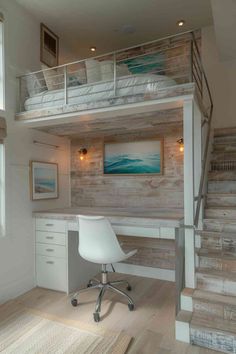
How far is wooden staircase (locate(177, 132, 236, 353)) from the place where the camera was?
2014mm

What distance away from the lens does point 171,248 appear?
3.47 metres

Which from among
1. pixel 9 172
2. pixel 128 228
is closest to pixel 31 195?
pixel 9 172

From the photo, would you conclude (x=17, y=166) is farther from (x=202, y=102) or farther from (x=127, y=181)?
(x=202, y=102)

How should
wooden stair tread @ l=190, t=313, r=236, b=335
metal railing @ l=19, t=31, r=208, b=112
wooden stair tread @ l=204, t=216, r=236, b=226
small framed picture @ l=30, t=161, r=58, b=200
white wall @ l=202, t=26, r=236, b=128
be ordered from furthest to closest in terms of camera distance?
white wall @ l=202, t=26, r=236, b=128 → small framed picture @ l=30, t=161, r=58, b=200 → wooden stair tread @ l=204, t=216, r=236, b=226 → metal railing @ l=19, t=31, r=208, b=112 → wooden stair tread @ l=190, t=313, r=236, b=335

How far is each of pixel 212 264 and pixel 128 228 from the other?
3.01 ft

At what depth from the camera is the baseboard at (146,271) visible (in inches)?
137

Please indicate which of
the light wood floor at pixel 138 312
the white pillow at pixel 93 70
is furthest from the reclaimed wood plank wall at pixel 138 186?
the white pillow at pixel 93 70

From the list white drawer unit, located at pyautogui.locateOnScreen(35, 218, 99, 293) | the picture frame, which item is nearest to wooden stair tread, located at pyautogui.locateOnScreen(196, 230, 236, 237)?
white drawer unit, located at pyautogui.locateOnScreen(35, 218, 99, 293)

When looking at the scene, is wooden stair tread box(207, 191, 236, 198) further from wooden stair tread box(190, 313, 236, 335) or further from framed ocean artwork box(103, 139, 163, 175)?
wooden stair tread box(190, 313, 236, 335)

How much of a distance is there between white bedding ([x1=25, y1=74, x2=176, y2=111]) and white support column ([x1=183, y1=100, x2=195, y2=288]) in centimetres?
38

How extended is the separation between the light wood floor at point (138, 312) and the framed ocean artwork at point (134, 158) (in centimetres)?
159

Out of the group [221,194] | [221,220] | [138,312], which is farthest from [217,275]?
[221,194]

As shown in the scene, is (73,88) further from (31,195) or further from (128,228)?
(128,228)

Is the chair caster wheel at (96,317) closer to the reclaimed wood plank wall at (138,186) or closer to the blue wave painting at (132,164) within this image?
the reclaimed wood plank wall at (138,186)
